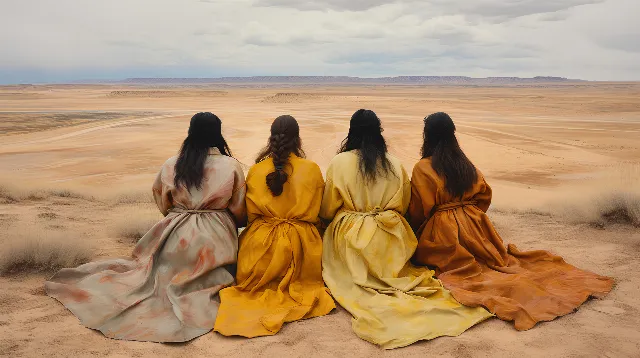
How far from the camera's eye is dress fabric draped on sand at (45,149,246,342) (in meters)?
4.05

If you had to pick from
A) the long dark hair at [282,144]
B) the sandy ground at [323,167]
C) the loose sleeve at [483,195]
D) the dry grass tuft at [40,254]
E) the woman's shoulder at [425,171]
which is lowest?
the sandy ground at [323,167]

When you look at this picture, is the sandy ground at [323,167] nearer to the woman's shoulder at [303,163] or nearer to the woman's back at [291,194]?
the woman's back at [291,194]

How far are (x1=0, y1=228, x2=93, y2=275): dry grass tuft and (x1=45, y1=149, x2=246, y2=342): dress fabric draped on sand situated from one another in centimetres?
55

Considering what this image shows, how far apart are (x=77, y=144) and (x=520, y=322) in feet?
54.2

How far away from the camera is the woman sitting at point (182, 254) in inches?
163

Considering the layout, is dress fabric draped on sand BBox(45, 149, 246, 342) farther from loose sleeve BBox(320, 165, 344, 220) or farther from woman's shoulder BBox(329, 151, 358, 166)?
woman's shoulder BBox(329, 151, 358, 166)

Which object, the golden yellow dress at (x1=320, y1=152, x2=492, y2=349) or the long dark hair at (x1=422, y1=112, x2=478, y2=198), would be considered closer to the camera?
the golden yellow dress at (x1=320, y1=152, x2=492, y2=349)

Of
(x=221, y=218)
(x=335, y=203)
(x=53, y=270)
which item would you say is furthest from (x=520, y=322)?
(x=53, y=270)

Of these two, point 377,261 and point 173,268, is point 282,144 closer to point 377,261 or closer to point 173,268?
point 377,261

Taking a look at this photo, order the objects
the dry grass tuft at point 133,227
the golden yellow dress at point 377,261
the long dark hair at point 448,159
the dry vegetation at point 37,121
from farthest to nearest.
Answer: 1. the dry vegetation at point 37,121
2. the dry grass tuft at point 133,227
3. the long dark hair at point 448,159
4. the golden yellow dress at point 377,261

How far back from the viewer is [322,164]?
13.7m

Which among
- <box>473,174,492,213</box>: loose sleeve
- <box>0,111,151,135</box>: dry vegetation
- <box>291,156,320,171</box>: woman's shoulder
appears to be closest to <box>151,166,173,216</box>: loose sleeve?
<box>291,156,320,171</box>: woman's shoulder

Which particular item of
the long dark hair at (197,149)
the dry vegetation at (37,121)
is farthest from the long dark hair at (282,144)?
the dry vegetation at (37,121)

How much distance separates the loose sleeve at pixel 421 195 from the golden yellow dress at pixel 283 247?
0.89 meters
